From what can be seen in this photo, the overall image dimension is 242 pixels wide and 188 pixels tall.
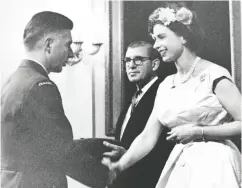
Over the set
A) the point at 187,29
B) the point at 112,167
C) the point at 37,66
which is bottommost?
the point at 112,167

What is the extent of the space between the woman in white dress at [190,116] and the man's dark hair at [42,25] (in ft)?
1.03

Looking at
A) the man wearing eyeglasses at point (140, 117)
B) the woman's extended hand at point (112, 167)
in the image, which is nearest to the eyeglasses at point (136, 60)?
the man wearing eyeglasses at point (140, 117)

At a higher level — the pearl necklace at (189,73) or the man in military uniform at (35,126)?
the pearl necklace at (189,73)

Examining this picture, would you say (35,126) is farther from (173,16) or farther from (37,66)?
(173,16)

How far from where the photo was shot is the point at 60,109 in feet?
3.77

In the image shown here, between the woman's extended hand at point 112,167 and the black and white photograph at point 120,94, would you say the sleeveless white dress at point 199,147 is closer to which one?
the black and white photograph at point 120,94

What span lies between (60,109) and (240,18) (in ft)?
2.39

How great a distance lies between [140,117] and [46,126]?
0.33m

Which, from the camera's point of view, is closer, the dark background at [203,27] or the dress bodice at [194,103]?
the dress bodice at [194,103]

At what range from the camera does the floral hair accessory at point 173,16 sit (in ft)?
3.77

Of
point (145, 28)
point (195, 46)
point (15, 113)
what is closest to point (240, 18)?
point (195, 46)

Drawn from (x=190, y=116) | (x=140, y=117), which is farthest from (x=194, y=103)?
(x=140, y=117)

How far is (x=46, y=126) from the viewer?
3.67 ft

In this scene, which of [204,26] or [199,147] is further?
[204,26]
